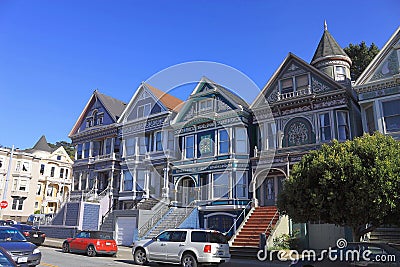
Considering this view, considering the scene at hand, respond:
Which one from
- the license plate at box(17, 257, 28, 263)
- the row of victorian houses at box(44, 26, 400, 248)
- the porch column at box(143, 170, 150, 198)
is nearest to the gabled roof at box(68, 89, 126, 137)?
the row of victorian houses at box(44, 26, 400, 248)

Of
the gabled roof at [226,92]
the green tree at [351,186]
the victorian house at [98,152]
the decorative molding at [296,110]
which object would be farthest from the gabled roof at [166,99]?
the green tree at [351,186]

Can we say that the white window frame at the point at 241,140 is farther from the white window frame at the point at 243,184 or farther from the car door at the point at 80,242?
the car door at the point at 80,242

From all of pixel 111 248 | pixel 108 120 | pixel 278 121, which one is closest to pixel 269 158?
pixel 278 121

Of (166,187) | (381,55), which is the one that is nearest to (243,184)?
(166,187)

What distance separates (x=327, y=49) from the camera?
28156 mm

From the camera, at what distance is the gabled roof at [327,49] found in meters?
27.6

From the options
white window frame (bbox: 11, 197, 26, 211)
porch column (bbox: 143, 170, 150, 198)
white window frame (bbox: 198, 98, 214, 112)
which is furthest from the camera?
white window frame (bbox: 11, 197, 26, 211)

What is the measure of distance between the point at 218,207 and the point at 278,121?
24.5 feet

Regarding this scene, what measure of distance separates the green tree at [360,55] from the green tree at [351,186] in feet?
96.3

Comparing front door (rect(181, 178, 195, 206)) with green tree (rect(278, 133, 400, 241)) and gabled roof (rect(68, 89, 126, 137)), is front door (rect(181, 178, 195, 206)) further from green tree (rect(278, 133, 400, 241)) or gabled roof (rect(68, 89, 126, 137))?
green tree (rect(278, 133, 400, 241))

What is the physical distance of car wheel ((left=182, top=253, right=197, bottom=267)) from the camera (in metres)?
14.4

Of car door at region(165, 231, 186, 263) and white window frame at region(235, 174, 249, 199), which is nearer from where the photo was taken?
car door at region(165, 231, 186, 263)

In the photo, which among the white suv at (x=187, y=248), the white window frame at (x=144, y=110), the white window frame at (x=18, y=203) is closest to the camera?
the white suv at (x=187, y=248)

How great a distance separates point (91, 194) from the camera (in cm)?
3472
